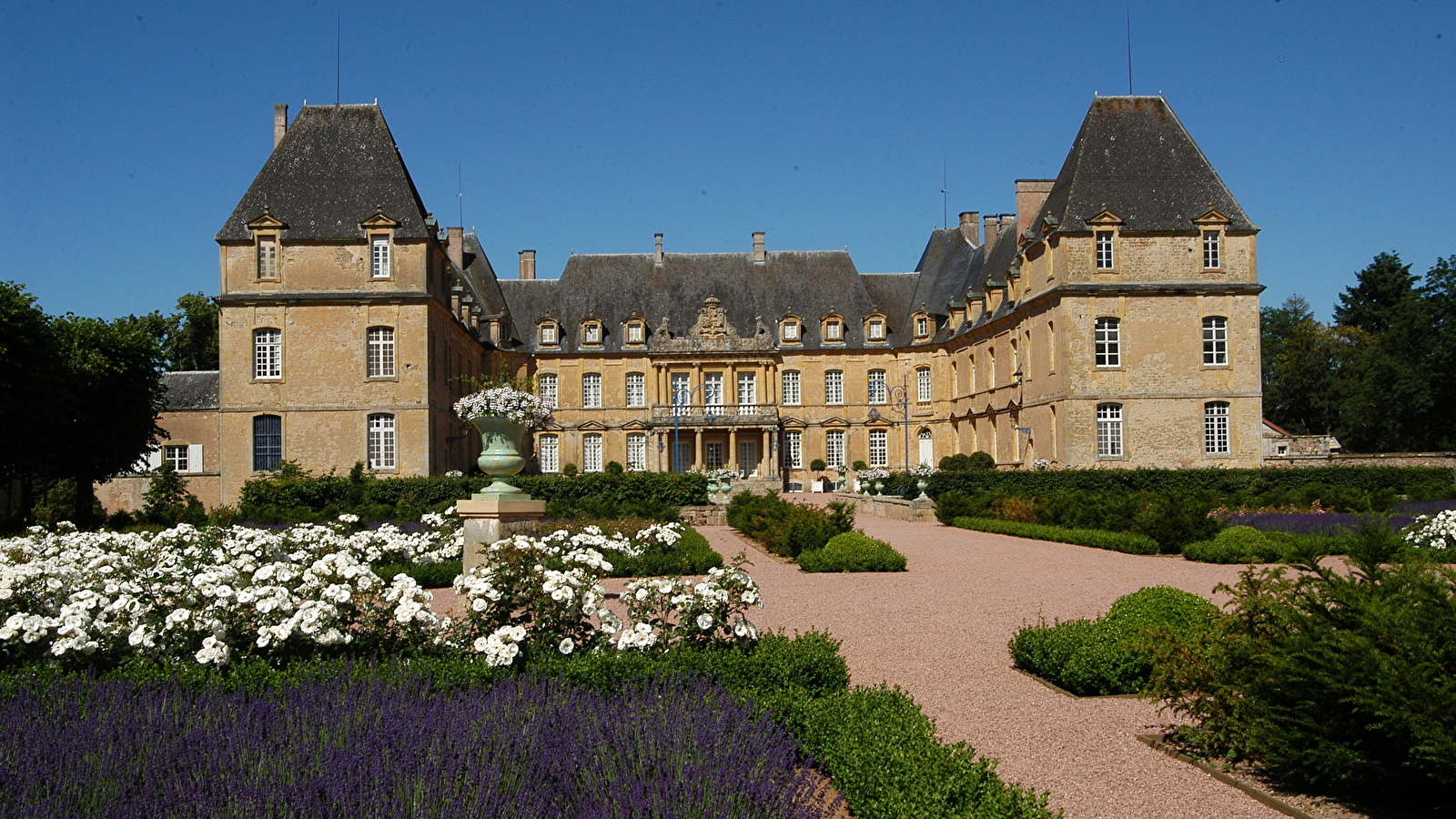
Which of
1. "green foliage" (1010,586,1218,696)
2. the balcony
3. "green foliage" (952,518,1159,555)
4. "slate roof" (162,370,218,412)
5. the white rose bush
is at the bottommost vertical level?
"green foliage" (952,518,1159,555)

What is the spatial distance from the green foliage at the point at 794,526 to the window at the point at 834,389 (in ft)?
76.6

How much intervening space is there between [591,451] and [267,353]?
1546 centimetres

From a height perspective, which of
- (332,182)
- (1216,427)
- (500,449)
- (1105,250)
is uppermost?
(332,182)

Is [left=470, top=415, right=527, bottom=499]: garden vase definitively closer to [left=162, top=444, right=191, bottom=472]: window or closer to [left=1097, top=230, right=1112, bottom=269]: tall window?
[left=1097, top=230, right=1112, bottom=269]: tall window

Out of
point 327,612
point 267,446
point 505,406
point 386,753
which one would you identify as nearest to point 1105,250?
point 505,406

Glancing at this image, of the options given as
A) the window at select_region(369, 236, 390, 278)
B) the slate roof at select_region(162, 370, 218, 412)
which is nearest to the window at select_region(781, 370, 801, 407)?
the window at select_region(369, 236, 390, 278)

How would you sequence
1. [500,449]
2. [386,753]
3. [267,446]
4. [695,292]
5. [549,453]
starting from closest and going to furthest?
[386,753] < [500,449] < [267,446] < [549,453] < [695,292]

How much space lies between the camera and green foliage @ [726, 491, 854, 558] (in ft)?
50.7

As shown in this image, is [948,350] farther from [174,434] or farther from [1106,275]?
[174,434]

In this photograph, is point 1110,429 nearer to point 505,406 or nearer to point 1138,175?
point 1138,175

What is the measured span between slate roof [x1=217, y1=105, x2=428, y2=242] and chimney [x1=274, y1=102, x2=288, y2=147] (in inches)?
43.6

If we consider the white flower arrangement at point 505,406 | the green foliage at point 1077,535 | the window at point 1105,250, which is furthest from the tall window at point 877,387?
the white flower arrangement at point 505,406

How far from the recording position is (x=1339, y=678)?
4.55 m

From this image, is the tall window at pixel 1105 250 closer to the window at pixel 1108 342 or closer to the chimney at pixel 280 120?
the window at pixel 1108 342
